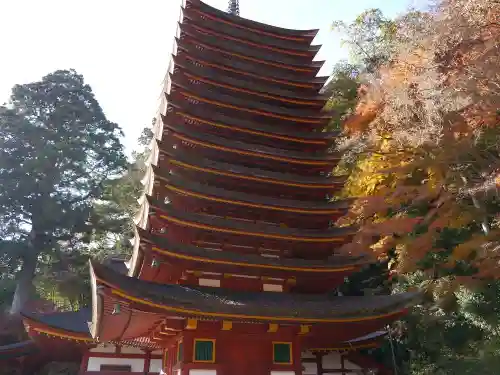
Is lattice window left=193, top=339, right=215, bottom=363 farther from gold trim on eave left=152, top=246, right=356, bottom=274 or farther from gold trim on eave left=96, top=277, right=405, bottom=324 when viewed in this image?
gold trim on eave left=152, top=246, right=356, bottom=274

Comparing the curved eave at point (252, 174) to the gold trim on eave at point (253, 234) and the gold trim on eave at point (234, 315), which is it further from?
the gold trim on eave at point (234, 315)

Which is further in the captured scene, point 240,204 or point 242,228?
point 240,204

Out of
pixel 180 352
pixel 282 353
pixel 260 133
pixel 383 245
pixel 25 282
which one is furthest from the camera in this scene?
pixel 25 282

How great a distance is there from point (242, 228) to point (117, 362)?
Result: 6409 mm

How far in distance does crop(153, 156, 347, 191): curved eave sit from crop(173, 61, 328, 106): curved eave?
4135 millimetres

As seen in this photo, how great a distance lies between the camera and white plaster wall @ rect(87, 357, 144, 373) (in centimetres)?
1246

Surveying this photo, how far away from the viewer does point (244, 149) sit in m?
12.7

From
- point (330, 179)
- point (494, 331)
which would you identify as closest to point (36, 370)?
point (330, 179)

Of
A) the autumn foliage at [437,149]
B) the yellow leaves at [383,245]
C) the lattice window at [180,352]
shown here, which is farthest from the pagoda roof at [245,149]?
the lattice window at [180,352]

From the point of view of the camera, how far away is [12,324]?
19969 mm

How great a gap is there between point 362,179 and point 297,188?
546 cm

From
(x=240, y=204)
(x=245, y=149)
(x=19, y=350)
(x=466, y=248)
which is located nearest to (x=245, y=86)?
(x=245, y=149)

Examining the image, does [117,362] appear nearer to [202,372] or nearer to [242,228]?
[202,372]

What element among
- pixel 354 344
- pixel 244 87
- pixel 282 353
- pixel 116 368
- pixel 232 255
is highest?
pixel 244 87
